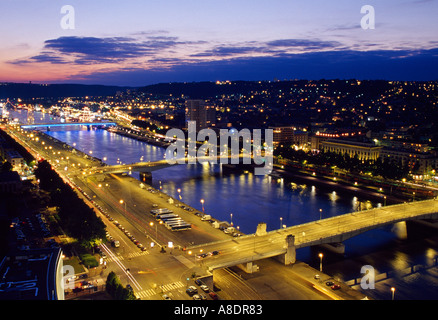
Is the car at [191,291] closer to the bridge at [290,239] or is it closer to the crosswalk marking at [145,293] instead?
the crosswalk marking at [145,293]

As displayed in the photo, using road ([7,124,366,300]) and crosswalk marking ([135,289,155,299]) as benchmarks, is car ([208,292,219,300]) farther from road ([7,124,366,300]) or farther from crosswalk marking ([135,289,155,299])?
crosswalk marking ([135,289,155,299])

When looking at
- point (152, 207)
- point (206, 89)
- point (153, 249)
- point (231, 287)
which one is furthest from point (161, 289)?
point (206, 89)

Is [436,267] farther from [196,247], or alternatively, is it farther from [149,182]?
[149,182]

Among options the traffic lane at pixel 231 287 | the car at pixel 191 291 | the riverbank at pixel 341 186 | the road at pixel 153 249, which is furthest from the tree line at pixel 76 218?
the riverbank at pixel 341 186

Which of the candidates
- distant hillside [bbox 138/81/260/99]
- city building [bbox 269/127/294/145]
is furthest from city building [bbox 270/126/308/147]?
distant hillside [bbox 138/81/260/99]

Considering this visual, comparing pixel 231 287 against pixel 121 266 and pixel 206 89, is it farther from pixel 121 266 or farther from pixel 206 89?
pixel 206 89
